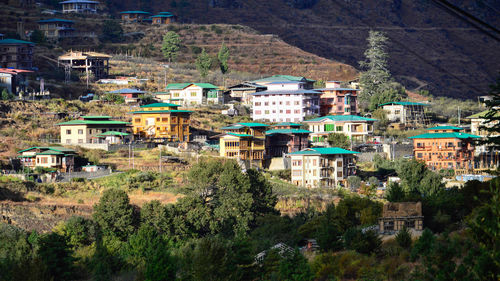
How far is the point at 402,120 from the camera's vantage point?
377 feet

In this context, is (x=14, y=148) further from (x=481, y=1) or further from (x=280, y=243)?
(x=481, y=1)

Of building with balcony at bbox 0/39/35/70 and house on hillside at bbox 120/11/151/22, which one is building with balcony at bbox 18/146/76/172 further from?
house on hillside at bbox 120/11/151/22

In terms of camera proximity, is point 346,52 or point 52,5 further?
point 346,52

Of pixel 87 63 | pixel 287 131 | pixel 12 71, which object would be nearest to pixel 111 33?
pixel 87 63

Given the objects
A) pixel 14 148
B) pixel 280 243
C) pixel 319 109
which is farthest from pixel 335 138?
pixel 280 243

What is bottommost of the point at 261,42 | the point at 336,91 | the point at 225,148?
the point at 225,148

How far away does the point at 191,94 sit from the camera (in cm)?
11375

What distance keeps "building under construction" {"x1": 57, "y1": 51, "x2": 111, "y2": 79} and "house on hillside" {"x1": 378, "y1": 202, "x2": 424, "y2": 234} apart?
67626 millimetres

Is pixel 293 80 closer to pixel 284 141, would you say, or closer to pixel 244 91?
pixel 244 91

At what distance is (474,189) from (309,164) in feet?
85.7

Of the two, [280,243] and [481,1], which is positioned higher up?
[481,1]

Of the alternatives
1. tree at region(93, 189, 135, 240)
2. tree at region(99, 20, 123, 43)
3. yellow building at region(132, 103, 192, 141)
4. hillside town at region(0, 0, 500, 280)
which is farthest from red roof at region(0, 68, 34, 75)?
tree at region(93, 189, 135, 240)

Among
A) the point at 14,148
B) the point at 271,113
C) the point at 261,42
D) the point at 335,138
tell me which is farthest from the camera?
the point at 261,42

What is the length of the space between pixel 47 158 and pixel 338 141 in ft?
101
